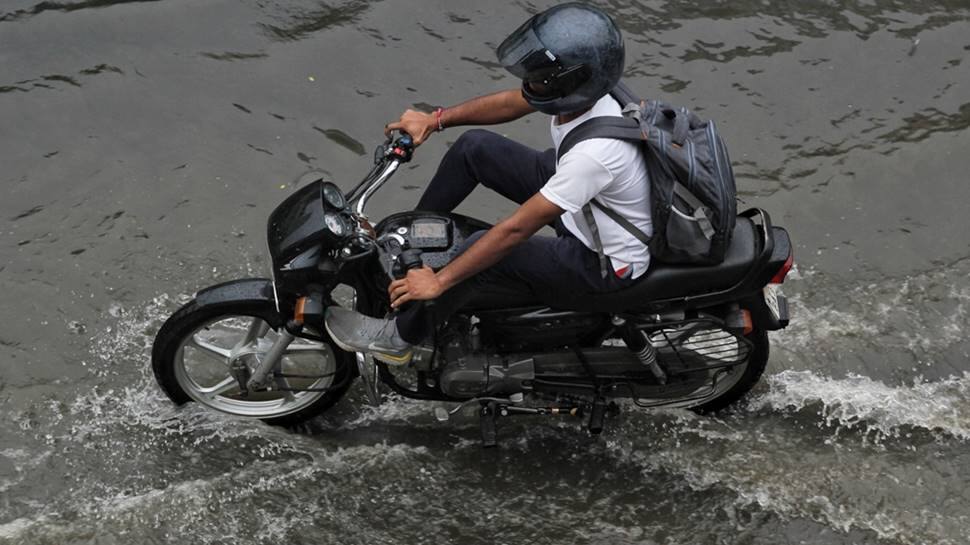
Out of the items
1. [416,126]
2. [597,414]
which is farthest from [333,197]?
[597,414]

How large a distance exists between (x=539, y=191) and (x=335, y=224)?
0.83 m

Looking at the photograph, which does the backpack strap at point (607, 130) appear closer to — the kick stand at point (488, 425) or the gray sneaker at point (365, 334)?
the gray sneaker at point (365, 334)

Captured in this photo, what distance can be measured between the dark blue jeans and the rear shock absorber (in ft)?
1.11

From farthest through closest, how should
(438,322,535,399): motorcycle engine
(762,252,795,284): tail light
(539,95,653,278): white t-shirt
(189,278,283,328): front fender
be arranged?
(438,322,535,399): motorcycle engine
(189,278,283,328): front fender
(762,252,795,284): tail light
(539,95,653,278): white t-shirt

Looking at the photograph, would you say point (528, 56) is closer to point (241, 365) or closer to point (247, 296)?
point (247, 296)

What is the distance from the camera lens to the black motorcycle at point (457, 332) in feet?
13.0

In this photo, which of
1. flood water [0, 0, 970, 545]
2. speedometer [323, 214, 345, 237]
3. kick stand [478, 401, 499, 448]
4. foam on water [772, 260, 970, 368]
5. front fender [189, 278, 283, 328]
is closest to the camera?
speedometer [323, 214, 345, 237]

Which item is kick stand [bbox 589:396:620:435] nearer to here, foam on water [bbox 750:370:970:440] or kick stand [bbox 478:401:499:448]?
kick stand [bbox 478:401:499:448]

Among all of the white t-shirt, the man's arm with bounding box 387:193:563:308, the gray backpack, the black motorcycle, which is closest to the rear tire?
the black motorcycle

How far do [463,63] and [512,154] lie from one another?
267 cm

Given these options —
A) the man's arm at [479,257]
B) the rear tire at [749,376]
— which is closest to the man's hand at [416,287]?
the man's arm at [479,257]

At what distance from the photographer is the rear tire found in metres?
4.47

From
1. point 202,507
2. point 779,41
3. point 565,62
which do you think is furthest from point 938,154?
point 202,507

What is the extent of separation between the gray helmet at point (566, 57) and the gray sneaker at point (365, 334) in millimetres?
1117
